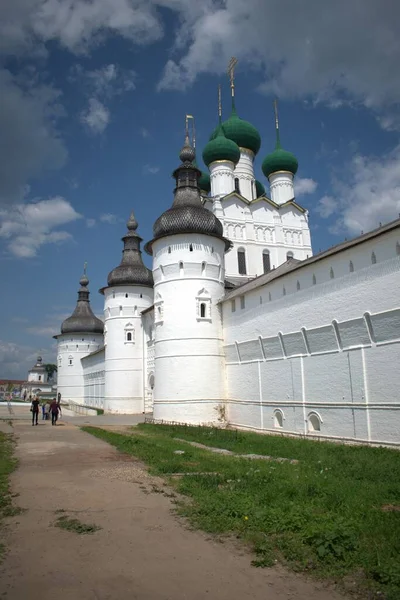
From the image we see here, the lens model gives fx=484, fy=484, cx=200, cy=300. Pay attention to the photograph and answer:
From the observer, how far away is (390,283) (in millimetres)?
11047

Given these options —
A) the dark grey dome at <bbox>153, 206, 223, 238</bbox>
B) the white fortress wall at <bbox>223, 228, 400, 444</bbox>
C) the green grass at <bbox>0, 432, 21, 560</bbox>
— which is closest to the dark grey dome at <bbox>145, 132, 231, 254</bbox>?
the dark grey dome at <bbox>153, 206, 223, 238</bbox>

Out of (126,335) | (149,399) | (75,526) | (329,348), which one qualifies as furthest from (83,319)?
(75,526)

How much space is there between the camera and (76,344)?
134 feet

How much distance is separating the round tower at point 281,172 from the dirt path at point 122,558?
88.4 feet

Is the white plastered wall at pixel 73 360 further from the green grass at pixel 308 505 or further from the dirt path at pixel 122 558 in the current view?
the dirt path at pixel 122 558

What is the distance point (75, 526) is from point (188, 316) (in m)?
13.9

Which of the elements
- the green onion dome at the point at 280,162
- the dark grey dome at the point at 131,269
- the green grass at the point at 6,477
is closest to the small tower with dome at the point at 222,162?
the green onion dome at the point at 280,162

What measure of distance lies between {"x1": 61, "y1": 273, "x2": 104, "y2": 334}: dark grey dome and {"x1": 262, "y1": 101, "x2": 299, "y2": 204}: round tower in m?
18.7

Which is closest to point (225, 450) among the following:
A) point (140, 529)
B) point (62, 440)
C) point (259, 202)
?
point (62, 440)

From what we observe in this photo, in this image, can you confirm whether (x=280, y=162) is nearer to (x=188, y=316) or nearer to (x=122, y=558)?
(x=188, y=316)

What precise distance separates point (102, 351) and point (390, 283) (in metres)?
24.6

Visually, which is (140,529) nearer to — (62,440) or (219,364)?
(62,440)

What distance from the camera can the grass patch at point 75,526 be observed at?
490 centimetres

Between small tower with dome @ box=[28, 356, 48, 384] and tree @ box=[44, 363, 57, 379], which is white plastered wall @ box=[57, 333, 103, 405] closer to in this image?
small tower with dome @ box=[28, 356, 48, 384]
